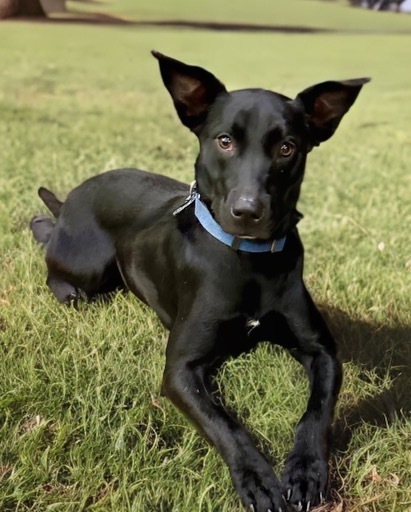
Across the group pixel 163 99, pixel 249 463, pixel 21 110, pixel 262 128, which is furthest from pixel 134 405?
pixel 163 99

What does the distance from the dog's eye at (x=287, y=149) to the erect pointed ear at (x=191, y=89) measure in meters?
0.31

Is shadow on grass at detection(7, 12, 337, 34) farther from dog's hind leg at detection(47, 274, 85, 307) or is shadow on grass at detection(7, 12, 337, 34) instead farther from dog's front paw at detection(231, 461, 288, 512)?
dog's front paw at detection(231, 461, 288, 512)

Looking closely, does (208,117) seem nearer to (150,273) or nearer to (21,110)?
(150,273)

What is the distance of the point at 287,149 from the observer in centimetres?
237

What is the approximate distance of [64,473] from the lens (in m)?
2.16

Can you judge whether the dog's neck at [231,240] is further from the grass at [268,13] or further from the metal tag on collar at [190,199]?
the grass at [268,13]

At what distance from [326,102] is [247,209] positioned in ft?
1.78

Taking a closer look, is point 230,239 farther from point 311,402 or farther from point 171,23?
Answer: point 171,23

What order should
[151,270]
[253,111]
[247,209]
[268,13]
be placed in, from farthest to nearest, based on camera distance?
[268,13] < [151,270] < [253,111] < [247,209]

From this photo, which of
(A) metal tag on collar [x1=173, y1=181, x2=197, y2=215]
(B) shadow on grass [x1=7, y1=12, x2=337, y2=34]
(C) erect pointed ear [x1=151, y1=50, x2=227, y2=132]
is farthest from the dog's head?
(B) shadow on grass [x1=7, y1=12, x2=337, y2=34]

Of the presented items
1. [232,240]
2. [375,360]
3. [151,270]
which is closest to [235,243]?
[232,240]

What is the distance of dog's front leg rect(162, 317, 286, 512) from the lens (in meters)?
2.01

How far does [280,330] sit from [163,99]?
5.16m

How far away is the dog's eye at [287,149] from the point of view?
2350 millimetres
